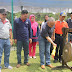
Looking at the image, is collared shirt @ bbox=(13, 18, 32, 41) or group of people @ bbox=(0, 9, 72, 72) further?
collared shirt @ bbox=(13, 18, 32, 41)

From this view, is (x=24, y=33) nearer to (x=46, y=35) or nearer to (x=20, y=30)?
(x=20, y=30)

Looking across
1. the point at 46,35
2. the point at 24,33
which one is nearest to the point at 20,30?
the point at 24,33

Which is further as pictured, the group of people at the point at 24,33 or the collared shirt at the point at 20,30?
the collared shirt at the point at 20,30

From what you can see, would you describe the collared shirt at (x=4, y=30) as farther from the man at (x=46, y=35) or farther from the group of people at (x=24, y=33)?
the man at (x=46, y=35)

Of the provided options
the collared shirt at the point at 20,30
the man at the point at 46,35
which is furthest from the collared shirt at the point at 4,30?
the man at the point at 46,35

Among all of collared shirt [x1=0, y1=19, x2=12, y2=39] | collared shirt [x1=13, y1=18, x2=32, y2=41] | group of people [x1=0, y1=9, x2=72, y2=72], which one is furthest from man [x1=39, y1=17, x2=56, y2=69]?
collared shirt [x1=0, y1=19, x2=12, y2=39]

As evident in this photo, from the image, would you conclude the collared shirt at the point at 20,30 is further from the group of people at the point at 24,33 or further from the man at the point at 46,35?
the man at the point at 46,35

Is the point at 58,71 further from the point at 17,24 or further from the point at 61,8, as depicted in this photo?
the point at 61,8

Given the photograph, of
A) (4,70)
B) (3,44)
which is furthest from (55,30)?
(4,70)

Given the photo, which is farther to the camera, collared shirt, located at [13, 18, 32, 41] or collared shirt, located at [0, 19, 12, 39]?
collared shirt, located at [13, 18, 32, 41]

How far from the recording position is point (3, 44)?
319 centimetres

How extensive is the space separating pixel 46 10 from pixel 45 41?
6.18 m

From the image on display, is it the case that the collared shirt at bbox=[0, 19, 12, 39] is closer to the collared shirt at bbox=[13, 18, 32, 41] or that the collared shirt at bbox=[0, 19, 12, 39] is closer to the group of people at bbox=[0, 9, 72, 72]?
the group of people at bbox=[0, 9, 72, 72]

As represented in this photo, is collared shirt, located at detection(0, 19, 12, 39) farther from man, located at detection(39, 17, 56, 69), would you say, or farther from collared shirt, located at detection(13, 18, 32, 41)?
man, located at detection(39, 17, 56, 69)
